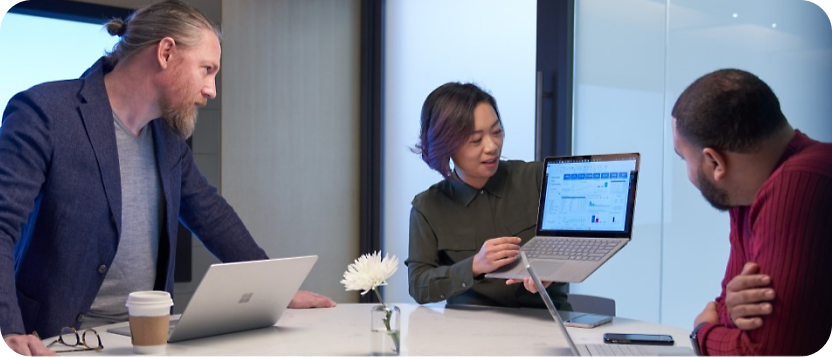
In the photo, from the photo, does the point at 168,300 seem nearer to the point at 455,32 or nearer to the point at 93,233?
the point at 93,233

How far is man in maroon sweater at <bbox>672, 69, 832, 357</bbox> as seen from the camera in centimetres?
142

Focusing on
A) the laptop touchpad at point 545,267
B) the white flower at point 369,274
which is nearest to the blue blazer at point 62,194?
the white flower at point 369,274

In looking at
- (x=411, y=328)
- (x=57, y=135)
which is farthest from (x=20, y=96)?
(x=411, y=328)

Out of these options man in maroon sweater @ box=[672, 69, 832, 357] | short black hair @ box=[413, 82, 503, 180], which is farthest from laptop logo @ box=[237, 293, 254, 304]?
man in maroon sweater @ box=[672, 69, 832, 357]

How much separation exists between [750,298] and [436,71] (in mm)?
3407

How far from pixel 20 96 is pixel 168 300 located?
70 cm

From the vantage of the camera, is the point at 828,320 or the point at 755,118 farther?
the point at 755,118

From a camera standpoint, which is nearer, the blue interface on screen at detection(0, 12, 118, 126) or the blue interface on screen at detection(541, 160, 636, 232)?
the blue interface on screen at detection(541, 160, 636, 232)

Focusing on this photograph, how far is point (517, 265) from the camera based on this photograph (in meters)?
2.21

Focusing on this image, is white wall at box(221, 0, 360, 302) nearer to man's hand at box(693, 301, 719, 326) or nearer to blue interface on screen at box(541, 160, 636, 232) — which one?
blue interface on screen at box(541, 160, 636, 232)

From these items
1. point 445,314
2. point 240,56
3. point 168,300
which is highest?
point 240,56

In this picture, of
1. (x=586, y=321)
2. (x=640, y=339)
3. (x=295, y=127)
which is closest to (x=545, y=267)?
(x=586, y=321)

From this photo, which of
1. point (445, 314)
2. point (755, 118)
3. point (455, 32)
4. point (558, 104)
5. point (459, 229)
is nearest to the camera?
point (755, 118)

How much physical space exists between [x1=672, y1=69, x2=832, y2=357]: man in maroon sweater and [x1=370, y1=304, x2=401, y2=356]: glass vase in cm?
62
